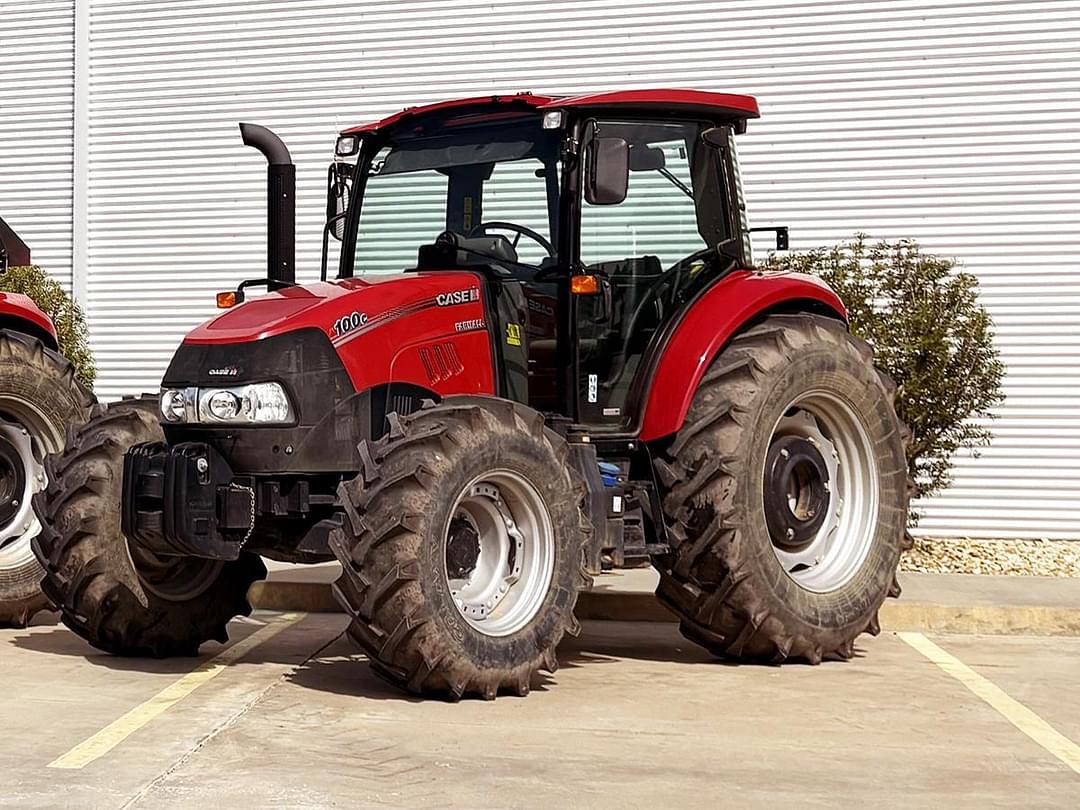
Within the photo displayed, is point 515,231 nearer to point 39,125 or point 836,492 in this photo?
point 836,492

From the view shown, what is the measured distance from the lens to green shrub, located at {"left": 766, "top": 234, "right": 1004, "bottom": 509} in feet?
35.5

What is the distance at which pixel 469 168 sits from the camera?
25.8 feet

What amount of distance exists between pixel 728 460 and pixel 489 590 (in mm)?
1330

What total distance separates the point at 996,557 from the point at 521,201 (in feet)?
18.5

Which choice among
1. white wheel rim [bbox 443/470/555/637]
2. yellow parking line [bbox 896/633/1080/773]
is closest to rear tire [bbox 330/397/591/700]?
white wheel rim [bbox 443/470/555/637]

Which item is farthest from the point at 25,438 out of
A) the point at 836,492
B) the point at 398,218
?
the point at 836,492

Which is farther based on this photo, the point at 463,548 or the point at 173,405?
the point at 173,405

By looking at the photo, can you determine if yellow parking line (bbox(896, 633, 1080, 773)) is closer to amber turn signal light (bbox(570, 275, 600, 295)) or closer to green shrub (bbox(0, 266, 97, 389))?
amber turn signal light (bbox(570, 275, 600, 295))

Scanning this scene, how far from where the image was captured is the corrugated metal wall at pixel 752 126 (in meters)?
12.5

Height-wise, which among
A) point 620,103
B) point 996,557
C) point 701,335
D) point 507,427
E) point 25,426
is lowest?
point 996,557

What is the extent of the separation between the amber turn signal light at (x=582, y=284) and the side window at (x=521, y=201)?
0.25 metres

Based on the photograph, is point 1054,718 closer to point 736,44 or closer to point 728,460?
point 728,460

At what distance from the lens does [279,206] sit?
7910 mm

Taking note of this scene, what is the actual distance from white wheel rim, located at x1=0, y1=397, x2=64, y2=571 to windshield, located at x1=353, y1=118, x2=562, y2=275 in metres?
2.11
